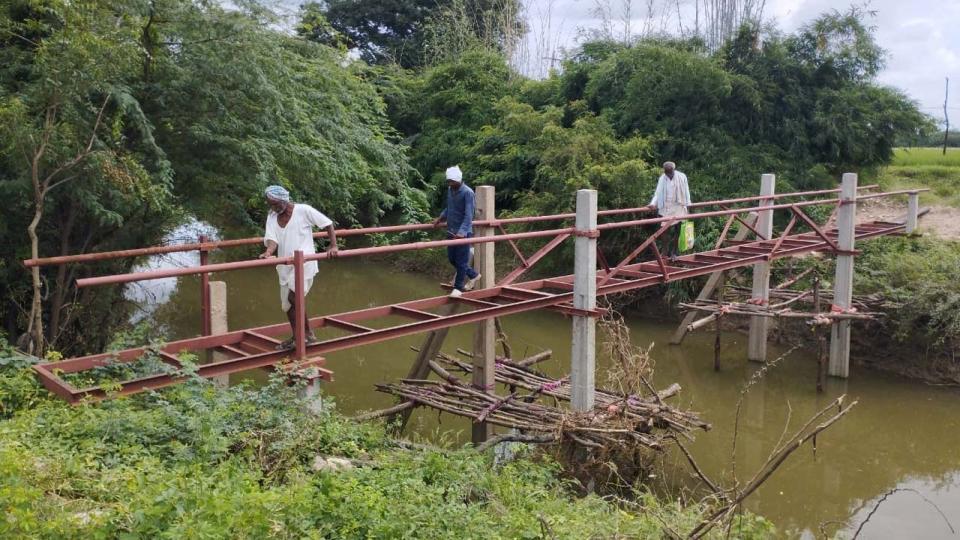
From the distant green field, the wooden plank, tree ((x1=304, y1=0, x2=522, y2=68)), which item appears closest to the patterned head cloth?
the wooden plank

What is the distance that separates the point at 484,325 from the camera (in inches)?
339

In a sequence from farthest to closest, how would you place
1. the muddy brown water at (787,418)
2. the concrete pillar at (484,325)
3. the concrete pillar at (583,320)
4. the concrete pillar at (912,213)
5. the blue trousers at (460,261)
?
the concrete pillar at (912,213)
the concrete pillar at (484,325)
the muddy brown water at (787,418)
the blue trousers at (460,261)
the concrete pillar at (583,320)

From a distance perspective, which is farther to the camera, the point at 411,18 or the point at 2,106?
the point at 411,18

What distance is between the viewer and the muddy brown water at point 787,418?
8305mm

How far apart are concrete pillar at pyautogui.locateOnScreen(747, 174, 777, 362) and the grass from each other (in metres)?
6.44

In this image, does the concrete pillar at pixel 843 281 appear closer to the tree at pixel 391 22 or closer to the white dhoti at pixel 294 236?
the white dhoti at pixel 294 236

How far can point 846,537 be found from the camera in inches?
296

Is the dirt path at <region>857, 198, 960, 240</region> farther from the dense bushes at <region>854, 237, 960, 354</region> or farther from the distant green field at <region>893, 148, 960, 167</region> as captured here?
the distant green field at <region>893, 148, 960, 167</region>

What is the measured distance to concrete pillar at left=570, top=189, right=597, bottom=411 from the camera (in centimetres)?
775

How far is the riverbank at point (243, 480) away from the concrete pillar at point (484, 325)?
2.26 metres

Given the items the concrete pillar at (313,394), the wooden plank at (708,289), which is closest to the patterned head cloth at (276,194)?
the concrete pillar at (313,394)

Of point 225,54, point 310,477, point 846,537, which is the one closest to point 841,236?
point 846,537

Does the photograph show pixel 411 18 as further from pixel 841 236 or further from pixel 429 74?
pixel 841 236

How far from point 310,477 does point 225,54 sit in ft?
17.7
